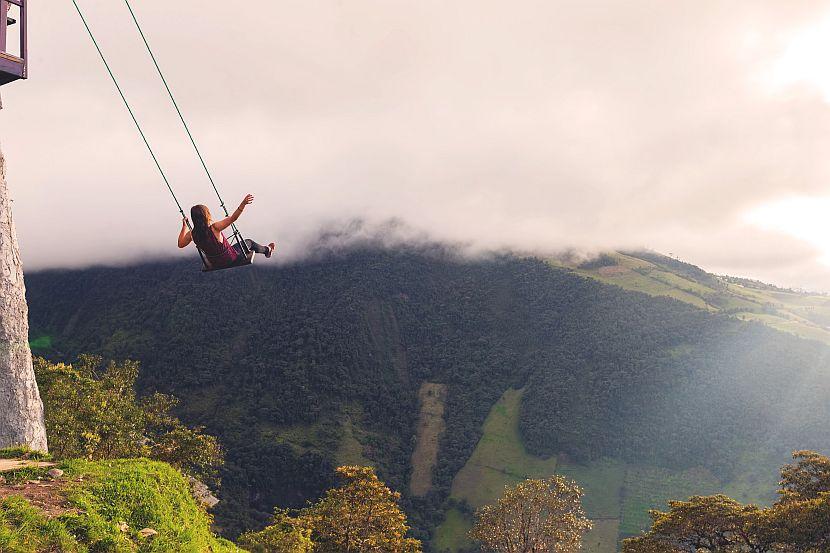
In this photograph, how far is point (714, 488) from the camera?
18212 cm

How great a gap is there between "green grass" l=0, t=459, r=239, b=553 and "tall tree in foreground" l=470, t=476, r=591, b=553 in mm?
39956

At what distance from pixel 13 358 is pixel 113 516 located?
2329 cm

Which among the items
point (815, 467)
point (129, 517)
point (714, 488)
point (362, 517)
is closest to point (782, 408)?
point (714, 488)

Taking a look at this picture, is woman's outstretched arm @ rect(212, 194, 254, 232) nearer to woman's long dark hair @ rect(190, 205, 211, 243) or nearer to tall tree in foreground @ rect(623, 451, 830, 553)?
woman's long dark hair @ rect(190, 205, 211, 243)

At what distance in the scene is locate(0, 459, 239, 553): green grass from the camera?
15.2m

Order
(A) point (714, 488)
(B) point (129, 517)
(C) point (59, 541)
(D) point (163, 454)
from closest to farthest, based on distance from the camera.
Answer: (C) point (59, 541) < (B) point (129, 517) < (D) point (163, 454) < (A) point (714, 488)

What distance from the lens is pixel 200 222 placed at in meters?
19.0

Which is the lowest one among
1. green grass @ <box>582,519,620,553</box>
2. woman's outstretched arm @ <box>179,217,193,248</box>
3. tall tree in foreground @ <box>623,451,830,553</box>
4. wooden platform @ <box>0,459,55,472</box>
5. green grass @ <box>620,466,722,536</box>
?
green grass @ <box>582,519,620,553</box>

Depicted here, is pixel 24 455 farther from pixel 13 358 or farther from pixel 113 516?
pixel 13 358

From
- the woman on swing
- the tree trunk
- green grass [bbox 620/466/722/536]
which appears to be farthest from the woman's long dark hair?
green grass [bbox 620/466/722/536]

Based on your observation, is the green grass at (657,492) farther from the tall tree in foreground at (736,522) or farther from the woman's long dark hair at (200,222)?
the woman's long dark hair at (200,222)

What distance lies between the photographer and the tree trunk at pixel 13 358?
34.2m

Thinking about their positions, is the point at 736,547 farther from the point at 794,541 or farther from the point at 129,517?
the point at 129,517

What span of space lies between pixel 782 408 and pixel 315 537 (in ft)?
652
